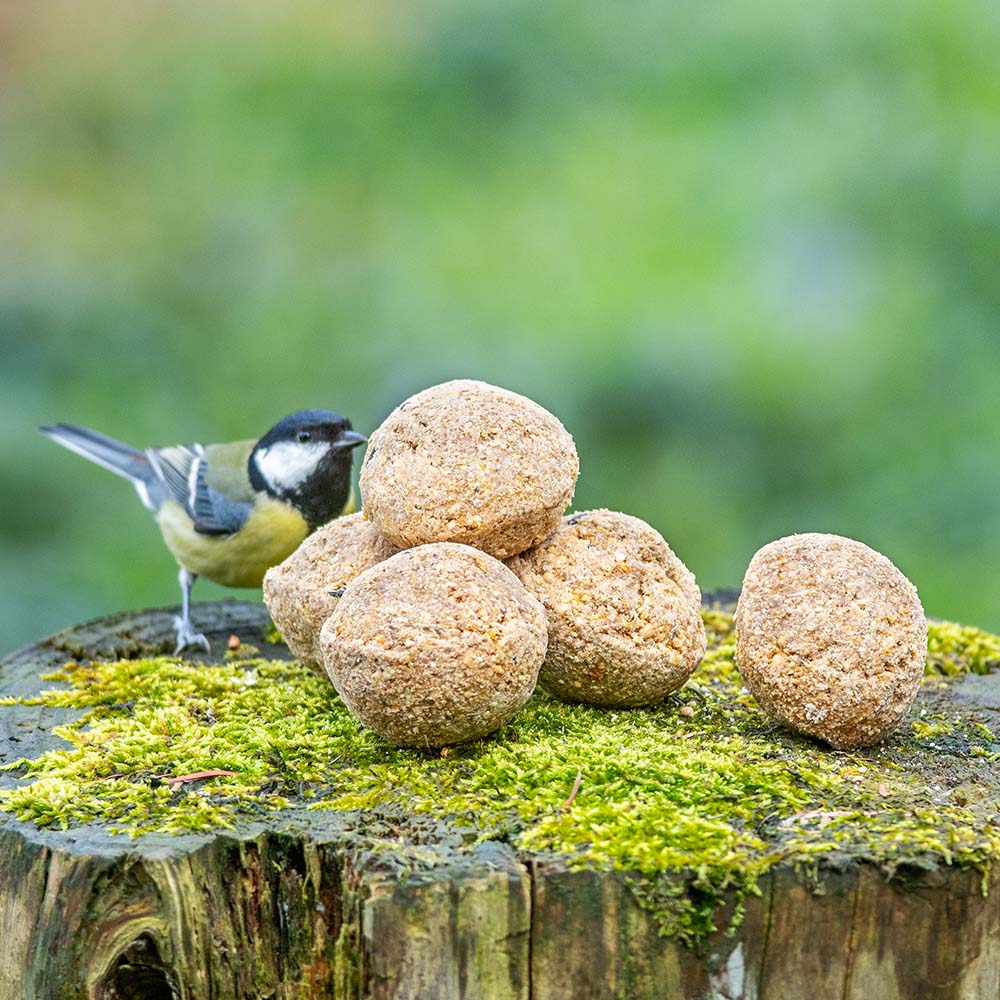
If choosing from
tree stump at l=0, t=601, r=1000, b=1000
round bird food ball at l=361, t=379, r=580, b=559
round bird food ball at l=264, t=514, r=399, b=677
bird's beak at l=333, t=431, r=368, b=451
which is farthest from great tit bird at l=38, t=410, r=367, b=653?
tree stump at l=0, t=601, r=1000, b=1000

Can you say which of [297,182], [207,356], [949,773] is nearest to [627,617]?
[949,773]

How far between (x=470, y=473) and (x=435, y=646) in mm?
415

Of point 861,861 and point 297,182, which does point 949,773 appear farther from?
point 297,182

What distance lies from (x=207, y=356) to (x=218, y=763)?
13.8ft

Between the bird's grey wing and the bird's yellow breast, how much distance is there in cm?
3

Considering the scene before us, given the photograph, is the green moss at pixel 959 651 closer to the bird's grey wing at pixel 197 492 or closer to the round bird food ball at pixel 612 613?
the round bird food ball at pixel 612 613

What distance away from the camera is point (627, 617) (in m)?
2.68

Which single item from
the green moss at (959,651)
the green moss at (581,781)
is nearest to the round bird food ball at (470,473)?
the green moss at (581,781)

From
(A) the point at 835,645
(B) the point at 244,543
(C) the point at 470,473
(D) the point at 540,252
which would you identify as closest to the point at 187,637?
(B) the point at 244,543

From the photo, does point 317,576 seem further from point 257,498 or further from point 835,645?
point 257,498

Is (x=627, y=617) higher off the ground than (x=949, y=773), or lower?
higher

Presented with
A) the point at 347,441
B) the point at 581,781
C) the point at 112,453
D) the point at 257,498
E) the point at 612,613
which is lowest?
the point at 581,781

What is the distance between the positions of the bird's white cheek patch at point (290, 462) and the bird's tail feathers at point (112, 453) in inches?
29.4

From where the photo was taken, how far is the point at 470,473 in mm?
2561
